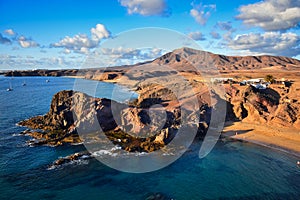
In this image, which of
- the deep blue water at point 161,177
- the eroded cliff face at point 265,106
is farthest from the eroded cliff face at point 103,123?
the eroded cliff face at point 265,106

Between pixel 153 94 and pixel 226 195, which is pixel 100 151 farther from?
pixel 153 94

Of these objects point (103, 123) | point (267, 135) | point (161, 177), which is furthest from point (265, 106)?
point (103, 123)

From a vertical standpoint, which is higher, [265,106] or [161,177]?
[265,106]

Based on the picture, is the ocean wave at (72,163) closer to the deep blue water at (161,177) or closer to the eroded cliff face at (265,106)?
the deep blue water at (161,177)

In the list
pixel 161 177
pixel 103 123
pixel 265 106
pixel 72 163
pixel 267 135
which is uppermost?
pixel 265 106

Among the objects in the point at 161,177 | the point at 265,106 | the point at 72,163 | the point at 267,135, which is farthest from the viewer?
the point at 265,106

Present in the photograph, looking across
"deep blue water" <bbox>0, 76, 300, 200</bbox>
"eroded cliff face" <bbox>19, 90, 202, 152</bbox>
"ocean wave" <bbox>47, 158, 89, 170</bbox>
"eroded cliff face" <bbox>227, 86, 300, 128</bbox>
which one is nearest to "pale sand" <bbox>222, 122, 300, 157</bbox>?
"eroded cliff face" <bbox>227, 86, 300, 128</bbox>

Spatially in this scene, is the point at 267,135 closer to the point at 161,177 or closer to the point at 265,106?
the point at 265,106

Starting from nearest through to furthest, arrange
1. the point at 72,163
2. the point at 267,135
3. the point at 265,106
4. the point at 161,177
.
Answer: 1. the point at 161,177
2. the point at 72,163
3. the point at 267,135
4. the point at 265,106
